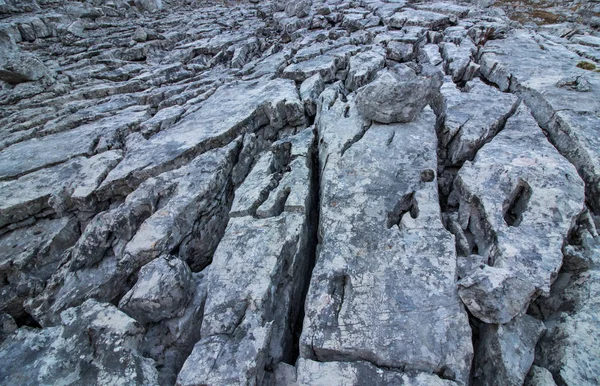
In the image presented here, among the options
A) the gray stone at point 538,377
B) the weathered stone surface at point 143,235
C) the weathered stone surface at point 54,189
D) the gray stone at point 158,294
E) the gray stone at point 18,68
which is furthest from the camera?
the gray stone at point 18,68

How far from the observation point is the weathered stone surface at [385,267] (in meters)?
6.83

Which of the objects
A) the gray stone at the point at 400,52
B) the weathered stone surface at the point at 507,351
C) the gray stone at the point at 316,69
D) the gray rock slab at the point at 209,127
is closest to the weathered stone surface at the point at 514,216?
the weathered stone surface at the point at 507,351

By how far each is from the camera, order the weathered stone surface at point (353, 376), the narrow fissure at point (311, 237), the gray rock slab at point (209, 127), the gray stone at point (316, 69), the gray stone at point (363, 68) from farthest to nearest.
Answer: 1. the gray stone at point (316, 69)
2. the gray stone at point (363, 68)
3. the gray rock slab at point (209, 127)
4. the narrow fissure at point (311, 237)
5. the weathered stone surface at point (353, 376)

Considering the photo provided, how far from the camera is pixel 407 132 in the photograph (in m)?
11.8

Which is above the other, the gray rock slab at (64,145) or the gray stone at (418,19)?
the gray stone at (418,19)

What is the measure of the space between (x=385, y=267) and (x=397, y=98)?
6.86 metres

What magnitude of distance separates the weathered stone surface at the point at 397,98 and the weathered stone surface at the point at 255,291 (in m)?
3.74

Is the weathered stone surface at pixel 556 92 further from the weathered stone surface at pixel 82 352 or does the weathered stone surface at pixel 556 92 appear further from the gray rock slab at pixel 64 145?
the gray rock slab at pixel 64 145

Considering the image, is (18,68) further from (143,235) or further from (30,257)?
(143,235)

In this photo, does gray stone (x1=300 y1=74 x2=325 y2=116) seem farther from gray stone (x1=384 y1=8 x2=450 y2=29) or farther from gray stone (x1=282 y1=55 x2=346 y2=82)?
gray stone (x1=384 y1=8 x2=450 y2=29)

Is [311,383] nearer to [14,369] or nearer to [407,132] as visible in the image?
[14,369]

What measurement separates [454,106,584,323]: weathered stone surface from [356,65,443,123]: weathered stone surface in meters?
2.93

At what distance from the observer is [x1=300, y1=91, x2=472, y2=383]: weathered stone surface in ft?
22.4

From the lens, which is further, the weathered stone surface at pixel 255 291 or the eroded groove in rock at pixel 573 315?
→ the weathered stone surface at pixel 255 291
